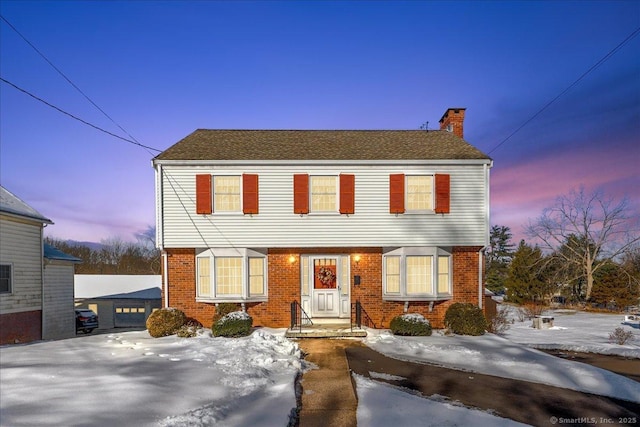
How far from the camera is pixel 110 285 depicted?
97.7 feet

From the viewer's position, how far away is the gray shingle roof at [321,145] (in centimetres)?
1352

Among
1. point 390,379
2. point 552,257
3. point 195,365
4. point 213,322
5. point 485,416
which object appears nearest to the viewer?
point 485,416

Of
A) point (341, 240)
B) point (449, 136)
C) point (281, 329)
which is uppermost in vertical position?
Result: point (449, 136)

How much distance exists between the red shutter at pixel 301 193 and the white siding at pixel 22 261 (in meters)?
11.6

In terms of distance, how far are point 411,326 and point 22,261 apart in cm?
1609

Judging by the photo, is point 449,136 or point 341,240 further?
point 449,136

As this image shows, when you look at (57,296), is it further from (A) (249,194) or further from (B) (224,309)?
(A) (249,194)

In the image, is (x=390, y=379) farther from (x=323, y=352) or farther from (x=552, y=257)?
(x=552, y=257)

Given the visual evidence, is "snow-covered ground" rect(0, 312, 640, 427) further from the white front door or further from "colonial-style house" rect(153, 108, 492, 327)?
the white front door

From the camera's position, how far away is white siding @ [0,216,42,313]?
14.1m

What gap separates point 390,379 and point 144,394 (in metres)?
5.07

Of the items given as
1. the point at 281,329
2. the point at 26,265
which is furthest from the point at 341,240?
the point at 26,265

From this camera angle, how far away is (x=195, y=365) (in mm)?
8617

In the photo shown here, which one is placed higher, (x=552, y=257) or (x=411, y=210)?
(x=411, y=210)
